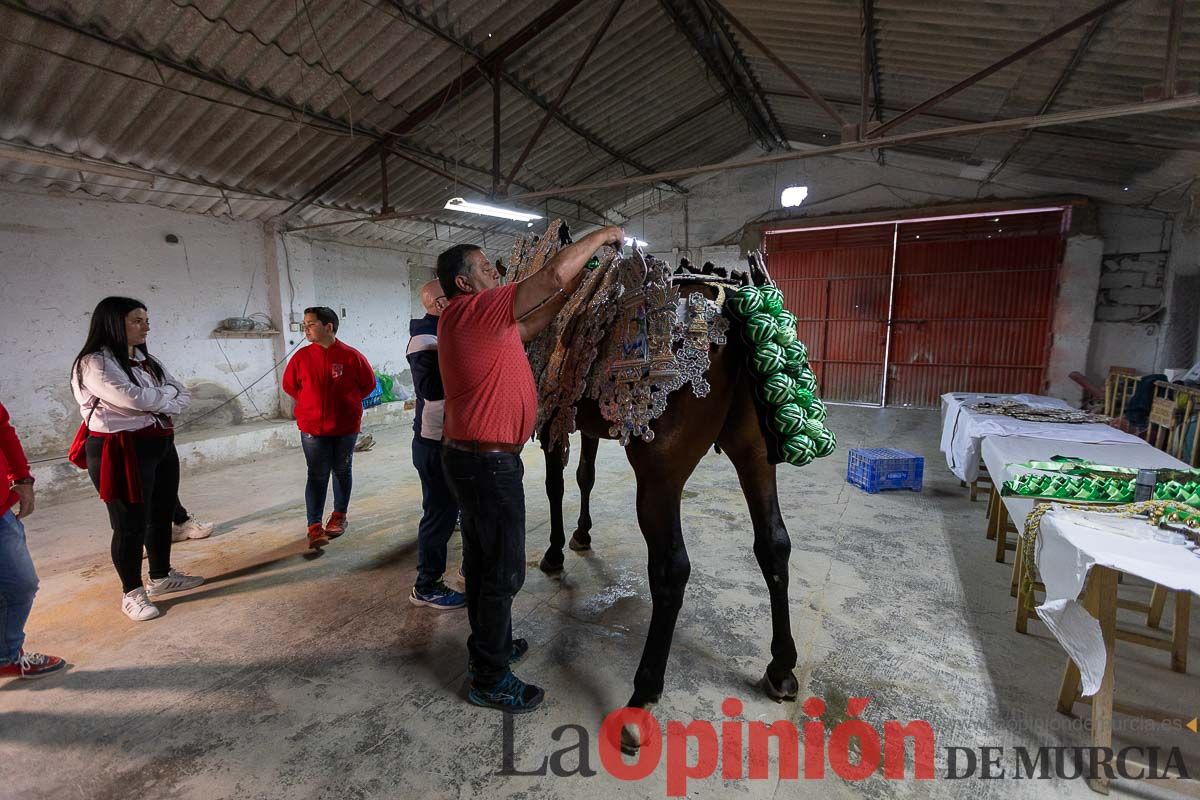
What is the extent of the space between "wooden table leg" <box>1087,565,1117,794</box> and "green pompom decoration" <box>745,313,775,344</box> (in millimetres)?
1265

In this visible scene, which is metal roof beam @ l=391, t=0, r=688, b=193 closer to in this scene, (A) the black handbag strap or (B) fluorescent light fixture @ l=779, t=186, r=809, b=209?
(B) fluorescent light fixture @ l=779, t=186, r=809, b=209

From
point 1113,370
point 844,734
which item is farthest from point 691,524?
point 1113,370

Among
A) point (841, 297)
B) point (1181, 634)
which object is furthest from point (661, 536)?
point (841, 297)

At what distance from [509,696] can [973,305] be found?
9472 millimetres

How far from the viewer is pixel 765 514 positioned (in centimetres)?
210

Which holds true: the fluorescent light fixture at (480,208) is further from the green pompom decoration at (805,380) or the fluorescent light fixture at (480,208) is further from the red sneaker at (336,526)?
the green pompom decoration at (805,380)

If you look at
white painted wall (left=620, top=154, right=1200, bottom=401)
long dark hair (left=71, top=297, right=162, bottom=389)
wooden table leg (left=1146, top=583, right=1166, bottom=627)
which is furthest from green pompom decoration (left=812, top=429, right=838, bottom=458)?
white painted wall (left=620, top=154, right=1200, bottom=401)

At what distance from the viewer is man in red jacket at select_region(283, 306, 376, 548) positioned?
3.33 meters

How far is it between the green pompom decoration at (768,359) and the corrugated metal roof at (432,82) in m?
3.64

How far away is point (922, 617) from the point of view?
257cm

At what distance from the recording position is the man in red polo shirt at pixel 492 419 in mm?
1637

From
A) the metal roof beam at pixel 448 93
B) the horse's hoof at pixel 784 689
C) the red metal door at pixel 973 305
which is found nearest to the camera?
the horse's hoof at pixel 784 689

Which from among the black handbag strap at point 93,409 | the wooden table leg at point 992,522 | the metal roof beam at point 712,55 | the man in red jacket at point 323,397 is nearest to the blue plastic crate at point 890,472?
the wooden table leg at point 992,522

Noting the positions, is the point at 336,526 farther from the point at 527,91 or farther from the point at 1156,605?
the point at 527,91
